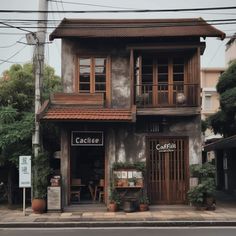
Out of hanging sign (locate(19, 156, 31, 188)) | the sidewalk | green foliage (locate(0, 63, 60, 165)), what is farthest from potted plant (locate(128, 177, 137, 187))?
green foliage (locate(0, 63, 60, 165))

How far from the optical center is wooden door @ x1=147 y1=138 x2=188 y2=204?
19156 millimetres

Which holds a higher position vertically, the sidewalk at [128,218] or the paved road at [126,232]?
the sidewalk at [128,218]

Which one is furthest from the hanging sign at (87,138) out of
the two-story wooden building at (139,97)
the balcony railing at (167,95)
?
the balcony railing at (167,95)

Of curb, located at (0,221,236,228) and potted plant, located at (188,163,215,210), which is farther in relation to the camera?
potted plant, located at (188,163,215,210)

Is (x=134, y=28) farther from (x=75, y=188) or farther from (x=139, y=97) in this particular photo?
(x=75, y=188)

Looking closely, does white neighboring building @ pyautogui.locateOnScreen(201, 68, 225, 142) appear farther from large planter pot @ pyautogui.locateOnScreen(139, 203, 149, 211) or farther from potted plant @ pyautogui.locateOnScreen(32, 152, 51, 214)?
potted plant @ pyautogui.locateOnScreen(32, 152, 51, 214)

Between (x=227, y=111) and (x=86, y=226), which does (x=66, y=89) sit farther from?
(x=227, y=111)

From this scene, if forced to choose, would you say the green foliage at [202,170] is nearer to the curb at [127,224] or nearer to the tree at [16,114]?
the curb at [127,224]

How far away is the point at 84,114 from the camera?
18.3m

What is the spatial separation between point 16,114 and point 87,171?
13.1ft

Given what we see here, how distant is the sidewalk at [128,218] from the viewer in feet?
50.6

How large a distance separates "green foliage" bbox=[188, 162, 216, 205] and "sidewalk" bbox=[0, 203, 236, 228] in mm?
499

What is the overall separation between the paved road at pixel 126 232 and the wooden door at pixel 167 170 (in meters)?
4.33

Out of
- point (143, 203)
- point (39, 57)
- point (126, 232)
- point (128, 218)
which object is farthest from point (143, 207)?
point (39, 57)
